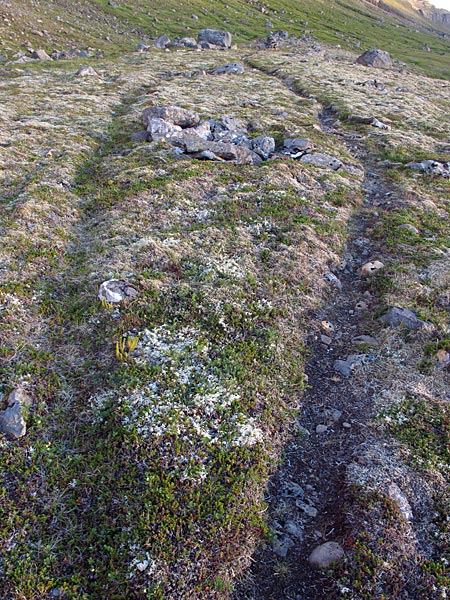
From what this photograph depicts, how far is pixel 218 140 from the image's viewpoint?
90.6ft

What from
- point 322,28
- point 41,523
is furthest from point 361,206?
point 322,28

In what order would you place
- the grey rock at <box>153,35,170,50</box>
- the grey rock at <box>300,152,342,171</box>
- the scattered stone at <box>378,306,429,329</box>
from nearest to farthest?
the scattered stone at <box>378,306,429,329</box> → the grey rock at <box>300,152,342,171</box> → the grey rock at <box>153,35,170,50</box>

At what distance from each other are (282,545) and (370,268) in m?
11.7

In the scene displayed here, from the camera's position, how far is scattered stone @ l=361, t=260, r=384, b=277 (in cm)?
1675

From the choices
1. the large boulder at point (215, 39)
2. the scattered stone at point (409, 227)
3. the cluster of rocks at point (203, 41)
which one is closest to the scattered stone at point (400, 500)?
the scattered stone at point (409, 227)

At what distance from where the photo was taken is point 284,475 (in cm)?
981

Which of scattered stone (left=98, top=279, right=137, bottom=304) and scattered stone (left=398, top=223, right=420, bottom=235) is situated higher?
scattered stone (left=398, top=223, right=420, bottom=235)

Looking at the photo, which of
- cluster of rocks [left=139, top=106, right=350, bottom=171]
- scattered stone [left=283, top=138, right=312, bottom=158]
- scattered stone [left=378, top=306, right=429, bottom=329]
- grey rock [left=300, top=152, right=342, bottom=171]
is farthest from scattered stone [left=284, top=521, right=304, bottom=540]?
scattered stone [left=283, top=138, right=312, bottom=158]

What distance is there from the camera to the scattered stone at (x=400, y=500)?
8602 millimetres

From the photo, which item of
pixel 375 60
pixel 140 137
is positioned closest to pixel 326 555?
pixel 140 137

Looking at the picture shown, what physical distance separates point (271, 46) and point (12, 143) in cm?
9214

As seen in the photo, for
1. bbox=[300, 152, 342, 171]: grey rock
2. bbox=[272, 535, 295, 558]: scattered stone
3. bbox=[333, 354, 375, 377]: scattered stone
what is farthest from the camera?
bbox=[300, 152, 342, 171]: grey rock

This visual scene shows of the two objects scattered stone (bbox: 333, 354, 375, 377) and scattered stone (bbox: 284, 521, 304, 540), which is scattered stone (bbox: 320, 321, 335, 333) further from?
scattered stone (bbox: 284, 521, 304, 540)

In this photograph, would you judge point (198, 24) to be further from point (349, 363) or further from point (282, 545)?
point (282, 545)
